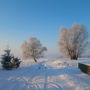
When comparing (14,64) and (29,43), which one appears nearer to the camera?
(14,64)

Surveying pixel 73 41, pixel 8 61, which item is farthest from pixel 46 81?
pixel 73 41

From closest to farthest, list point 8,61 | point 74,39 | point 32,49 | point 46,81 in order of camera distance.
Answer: point 46,81, point 8,61, point 74,39, point 32,49

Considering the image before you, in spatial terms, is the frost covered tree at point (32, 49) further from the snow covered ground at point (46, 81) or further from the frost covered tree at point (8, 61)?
the snow covered ground at point (46, 81)

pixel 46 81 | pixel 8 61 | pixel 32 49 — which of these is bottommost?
pixel 46 81

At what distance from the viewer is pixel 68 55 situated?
37.6m

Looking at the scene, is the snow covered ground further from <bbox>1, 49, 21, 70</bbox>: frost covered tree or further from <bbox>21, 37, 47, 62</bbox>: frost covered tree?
<bbox>21, 37, 47, 62</bbox>: frost covered tree

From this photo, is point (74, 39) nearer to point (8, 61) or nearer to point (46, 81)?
point (8, 61)

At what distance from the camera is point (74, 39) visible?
35.3 m

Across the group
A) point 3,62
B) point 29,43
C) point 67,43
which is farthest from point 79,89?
point 29,43

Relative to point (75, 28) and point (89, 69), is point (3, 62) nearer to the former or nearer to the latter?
point (89, 69)

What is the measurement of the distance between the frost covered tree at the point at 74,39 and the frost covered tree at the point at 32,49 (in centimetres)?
919

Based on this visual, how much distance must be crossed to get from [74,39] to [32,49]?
13.9 m

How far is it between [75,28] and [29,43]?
600 inches

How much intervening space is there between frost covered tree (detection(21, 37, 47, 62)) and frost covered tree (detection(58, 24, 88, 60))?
30.2ft
